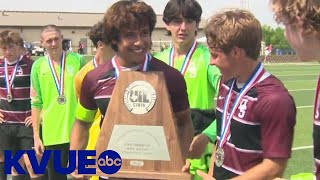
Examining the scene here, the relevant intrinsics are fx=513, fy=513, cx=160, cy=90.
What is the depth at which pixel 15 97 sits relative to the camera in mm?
5930

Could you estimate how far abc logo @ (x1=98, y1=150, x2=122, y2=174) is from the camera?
8.91 feet

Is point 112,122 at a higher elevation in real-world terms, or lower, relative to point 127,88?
lower

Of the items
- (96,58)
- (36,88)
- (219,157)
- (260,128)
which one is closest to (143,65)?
(219,157)

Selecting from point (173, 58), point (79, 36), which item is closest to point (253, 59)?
point (173, 58)

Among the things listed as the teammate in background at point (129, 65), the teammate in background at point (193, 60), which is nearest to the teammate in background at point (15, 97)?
the teammate in background at point (193, 60)

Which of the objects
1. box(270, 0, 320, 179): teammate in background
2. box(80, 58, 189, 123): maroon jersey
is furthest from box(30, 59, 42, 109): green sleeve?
box(270, 0, 320, 179): teammate in background

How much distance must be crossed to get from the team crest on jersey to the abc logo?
0.26 m

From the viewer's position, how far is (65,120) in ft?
17.4

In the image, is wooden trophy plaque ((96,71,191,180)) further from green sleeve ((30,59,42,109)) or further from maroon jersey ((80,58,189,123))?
green sleeve ((30,59,42,109))

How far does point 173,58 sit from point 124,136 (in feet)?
4.76

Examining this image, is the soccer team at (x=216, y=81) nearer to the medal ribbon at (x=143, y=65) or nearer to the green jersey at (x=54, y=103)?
the medal ribbon at (x=143, y=65)

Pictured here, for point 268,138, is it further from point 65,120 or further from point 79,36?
point 79,36

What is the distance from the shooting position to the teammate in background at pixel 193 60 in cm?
380

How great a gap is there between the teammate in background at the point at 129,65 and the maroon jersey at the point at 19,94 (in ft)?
9.55
